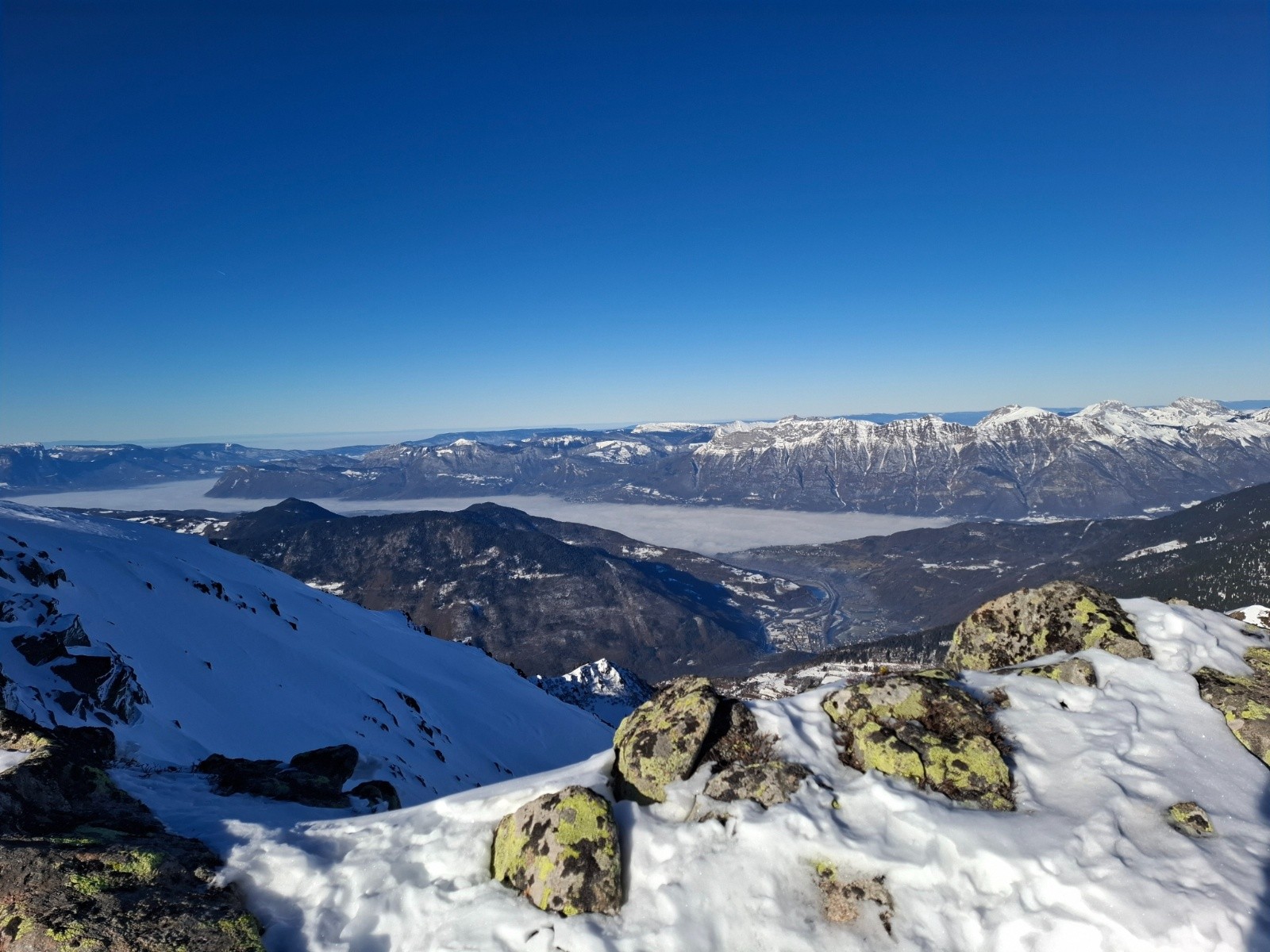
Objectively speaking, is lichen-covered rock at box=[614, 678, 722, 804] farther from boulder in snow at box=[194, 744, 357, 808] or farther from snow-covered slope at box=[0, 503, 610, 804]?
snow-covered slope at box=[0, 503, 610, 804]

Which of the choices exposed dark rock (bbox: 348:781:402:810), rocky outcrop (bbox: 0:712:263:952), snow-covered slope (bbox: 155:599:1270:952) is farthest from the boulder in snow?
rocky outcrop (bbox: 0:712:263:952)

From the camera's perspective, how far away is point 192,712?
3152cm

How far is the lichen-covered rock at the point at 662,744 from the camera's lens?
41.4 feet

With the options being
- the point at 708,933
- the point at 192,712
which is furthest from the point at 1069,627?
the point at 192,712

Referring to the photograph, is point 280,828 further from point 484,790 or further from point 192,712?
point 192,712

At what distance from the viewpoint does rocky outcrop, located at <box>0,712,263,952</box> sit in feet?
28.6

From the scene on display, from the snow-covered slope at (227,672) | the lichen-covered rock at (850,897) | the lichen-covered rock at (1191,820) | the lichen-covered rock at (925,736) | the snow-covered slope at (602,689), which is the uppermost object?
the lichen-covered rock at (925,736)

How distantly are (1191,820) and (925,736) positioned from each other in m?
4.33

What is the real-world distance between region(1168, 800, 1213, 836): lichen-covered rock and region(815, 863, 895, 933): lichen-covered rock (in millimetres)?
5537

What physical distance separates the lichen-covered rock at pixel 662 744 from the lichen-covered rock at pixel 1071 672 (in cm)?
888

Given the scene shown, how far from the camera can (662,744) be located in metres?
13.0

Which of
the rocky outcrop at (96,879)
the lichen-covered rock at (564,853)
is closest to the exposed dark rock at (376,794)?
the rocky outcrop at (96,879)

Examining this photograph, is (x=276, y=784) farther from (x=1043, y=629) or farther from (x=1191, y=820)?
(x=1043, y=629)

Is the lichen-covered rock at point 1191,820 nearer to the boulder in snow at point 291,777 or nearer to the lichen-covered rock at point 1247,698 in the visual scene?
the lichen-covered rock at point 1247,698
